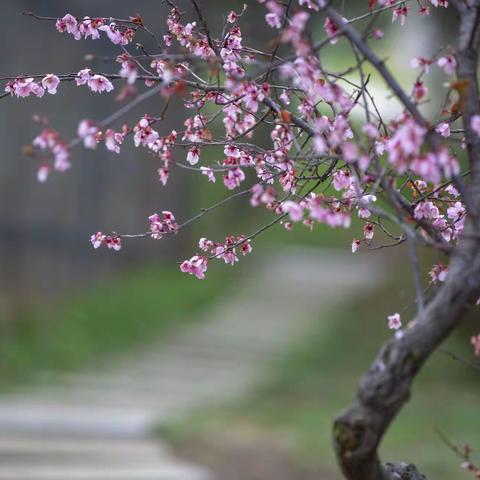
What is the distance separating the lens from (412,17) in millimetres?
14539

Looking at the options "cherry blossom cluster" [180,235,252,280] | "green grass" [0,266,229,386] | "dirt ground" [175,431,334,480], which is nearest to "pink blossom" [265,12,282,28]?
"cherry blossom cluster" [180,235,252,280]

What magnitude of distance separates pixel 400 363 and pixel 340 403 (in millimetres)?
6506

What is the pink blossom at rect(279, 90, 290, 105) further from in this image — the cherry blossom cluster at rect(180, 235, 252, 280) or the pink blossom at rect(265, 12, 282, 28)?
the cherry blossom cluster at rect(180, 235, 252, 280)

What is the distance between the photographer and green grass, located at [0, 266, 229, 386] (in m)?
9.24

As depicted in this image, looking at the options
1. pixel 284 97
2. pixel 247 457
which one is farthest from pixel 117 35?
pixel 247 457

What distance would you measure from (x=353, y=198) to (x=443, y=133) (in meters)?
0.38

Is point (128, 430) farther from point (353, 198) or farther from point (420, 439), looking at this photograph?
point (353, 198)

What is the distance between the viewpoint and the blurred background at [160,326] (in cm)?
715

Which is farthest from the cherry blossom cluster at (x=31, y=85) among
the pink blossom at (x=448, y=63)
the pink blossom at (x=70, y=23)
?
the pink blossom at (x=448, y=63)

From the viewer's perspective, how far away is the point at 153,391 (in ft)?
27.8

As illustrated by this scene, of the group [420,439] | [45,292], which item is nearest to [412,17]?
[45,292]

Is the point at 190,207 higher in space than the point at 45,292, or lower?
higher

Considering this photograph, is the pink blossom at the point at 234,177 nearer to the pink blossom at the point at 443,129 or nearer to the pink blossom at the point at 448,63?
the pink blossom at the point at 443,129

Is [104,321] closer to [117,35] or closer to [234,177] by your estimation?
[117,35]
